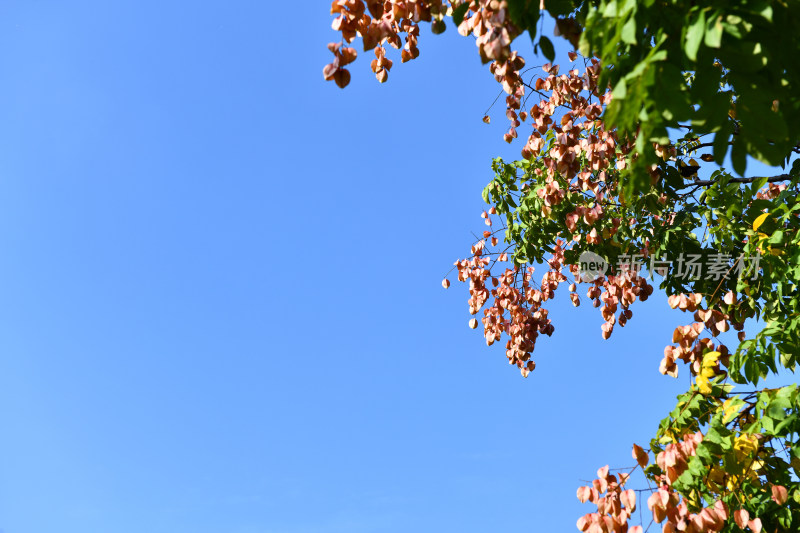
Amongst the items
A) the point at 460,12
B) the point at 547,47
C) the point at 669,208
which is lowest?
the point at 547,47

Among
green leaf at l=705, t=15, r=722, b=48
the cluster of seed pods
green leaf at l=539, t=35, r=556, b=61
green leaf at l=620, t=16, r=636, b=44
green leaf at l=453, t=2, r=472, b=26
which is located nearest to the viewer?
green leaf at l=705, t=15, r=722, b=48

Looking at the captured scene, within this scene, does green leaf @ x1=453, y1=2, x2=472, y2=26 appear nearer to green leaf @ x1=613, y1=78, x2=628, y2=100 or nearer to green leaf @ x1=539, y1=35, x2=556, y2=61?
green leaf @ x1=539, y1=35, x2=556, y2=61

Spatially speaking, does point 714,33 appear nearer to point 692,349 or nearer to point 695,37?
point 695,37

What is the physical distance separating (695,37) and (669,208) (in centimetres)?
422

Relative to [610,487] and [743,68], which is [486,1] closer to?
[743,68]

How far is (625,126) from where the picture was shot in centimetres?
208

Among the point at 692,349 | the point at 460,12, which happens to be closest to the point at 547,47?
the point at 460,12

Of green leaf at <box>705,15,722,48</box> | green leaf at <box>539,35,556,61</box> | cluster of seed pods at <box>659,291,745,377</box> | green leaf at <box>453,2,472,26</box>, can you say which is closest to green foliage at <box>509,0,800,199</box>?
green leaf at <box>705,15,722,48</box>

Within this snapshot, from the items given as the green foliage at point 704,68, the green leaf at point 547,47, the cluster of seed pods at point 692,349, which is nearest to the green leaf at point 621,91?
the green foliage at point 704,68

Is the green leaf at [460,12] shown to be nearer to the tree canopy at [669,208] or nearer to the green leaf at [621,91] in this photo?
the tree canopy at [669,208]

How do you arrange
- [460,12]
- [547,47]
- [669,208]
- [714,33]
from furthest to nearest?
1. [669,208]
2. [460,12]
3. [547,47]
4. [714,33]

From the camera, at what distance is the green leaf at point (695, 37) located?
1.99 metres

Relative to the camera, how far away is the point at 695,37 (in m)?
2.01

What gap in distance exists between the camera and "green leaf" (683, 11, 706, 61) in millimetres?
1993
